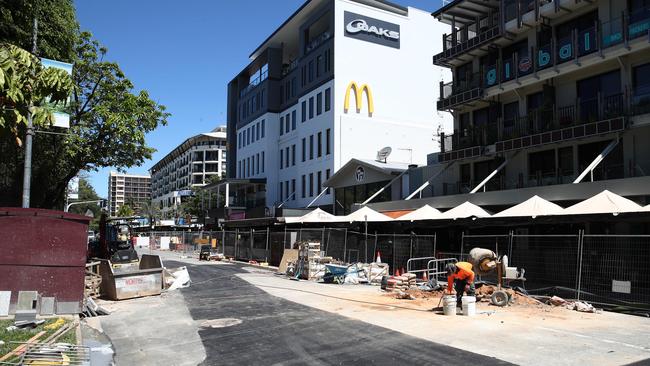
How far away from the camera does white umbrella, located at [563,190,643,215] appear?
17398 millimetres

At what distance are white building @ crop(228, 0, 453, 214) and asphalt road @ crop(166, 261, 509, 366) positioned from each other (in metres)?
32.1

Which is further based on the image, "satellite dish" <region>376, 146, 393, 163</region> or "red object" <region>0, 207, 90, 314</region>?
"satellite dish" <region>376, 146, 393, 163</region>

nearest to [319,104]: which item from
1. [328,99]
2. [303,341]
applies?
[328,99]

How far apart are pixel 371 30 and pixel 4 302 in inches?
1639

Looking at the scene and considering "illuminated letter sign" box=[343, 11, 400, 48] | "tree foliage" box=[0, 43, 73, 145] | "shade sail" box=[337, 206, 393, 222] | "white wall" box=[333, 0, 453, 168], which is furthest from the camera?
"illuminated letter sign" box=[343, 11, 400, 48]

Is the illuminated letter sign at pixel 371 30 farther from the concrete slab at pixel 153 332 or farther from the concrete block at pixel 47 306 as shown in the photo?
the concrete block at pixel 47 306

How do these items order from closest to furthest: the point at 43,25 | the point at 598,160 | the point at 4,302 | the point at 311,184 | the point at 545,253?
the point at 4,302
the point at 43,25
the point at 545,253
the point at 598,160
the point at 311,184

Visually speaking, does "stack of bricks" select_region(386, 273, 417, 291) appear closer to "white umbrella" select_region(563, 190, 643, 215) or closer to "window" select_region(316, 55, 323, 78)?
"white umbrella" select_region(563, 190, 643, 215)

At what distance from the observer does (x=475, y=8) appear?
3278 cm

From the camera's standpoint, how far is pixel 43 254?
13.2 metres

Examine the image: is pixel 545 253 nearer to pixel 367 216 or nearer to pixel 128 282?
pixel 367 216

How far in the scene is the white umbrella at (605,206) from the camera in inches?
685

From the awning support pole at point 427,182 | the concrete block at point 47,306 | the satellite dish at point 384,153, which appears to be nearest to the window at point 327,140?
the satellite dish at point 384,153

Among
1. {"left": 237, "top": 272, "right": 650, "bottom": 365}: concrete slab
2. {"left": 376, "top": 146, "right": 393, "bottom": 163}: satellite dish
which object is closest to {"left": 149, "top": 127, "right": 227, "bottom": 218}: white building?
{"left": 376, "top": 146, "right": 393, "bottom": 163}: satellite dish
